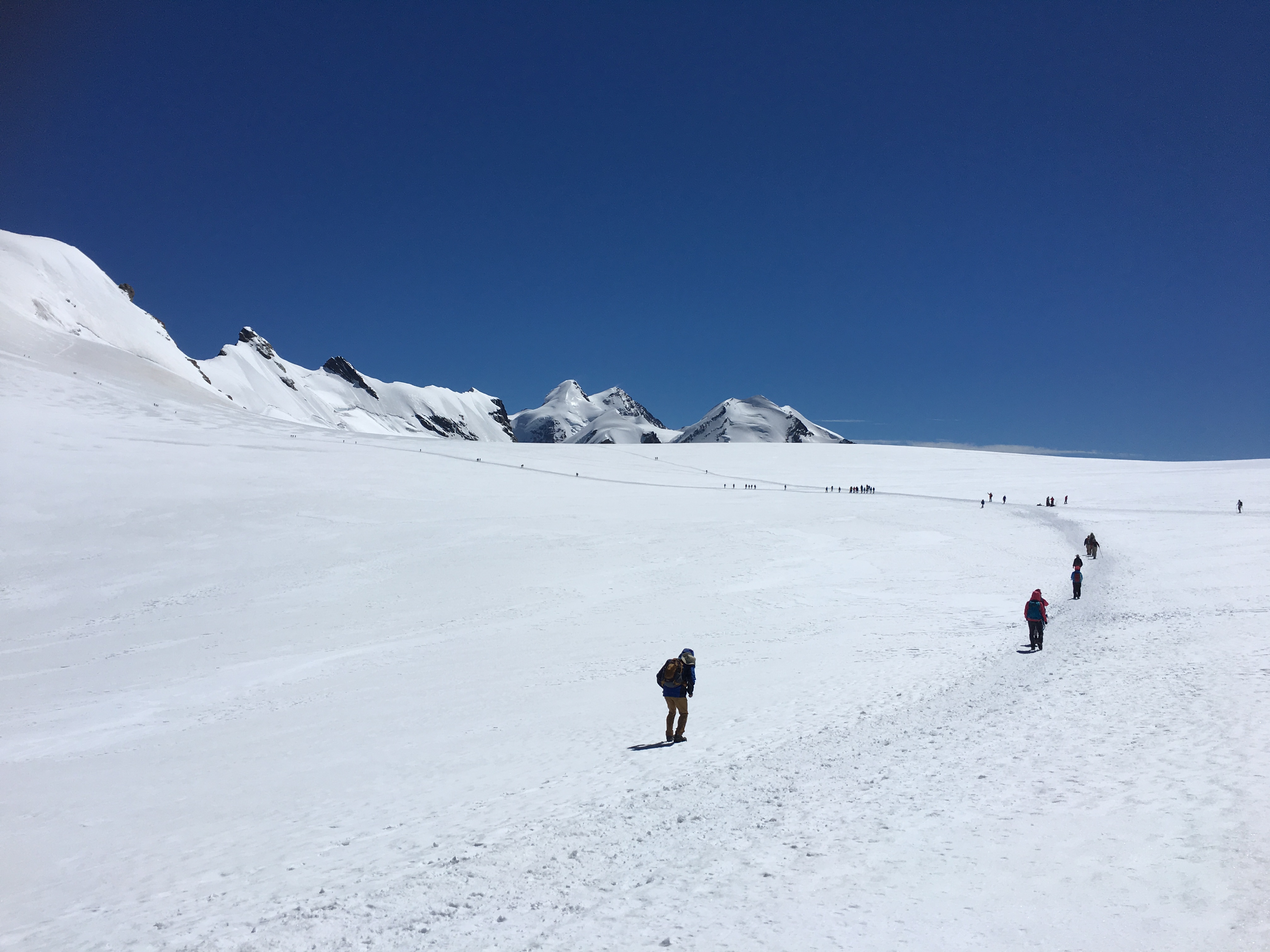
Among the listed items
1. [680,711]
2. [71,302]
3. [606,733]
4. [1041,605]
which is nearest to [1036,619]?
[1041,605]

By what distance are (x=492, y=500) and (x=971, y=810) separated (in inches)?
1467

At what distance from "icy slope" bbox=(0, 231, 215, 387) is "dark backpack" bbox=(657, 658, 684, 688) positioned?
272 feet

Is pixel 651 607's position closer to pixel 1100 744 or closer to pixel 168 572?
pixel 1100 744

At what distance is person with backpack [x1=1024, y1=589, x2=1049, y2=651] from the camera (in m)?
16.5

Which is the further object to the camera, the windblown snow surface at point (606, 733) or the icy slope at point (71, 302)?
the icy slope at point (71, 302)

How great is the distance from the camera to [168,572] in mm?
27328

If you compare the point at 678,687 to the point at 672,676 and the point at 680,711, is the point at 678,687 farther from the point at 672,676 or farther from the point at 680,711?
the point at 680,711

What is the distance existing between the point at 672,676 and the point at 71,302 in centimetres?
11687

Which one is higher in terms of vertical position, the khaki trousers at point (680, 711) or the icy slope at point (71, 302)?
the icy slope at point (71, 302)

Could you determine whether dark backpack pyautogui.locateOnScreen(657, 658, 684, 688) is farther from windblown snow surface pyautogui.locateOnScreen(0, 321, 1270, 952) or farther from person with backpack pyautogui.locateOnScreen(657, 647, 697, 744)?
windblown snow surface pyautogui.locateOnScreen(0, 321, 1270, 952)

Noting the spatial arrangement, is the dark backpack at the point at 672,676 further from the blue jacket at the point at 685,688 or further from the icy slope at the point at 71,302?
the icy slope at the point at 71,302

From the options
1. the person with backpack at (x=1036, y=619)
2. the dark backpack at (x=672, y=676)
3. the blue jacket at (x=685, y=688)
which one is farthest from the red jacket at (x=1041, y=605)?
the dark backpack at (x=672, y=676)

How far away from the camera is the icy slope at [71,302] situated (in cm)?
8150

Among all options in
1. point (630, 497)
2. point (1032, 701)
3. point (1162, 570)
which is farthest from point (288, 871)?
point (630, 497)
